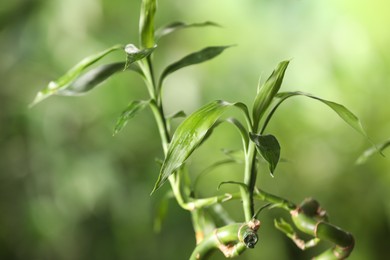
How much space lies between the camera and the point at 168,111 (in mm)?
2020

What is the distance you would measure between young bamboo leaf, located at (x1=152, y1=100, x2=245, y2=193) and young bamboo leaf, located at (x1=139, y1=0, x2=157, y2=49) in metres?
0.17

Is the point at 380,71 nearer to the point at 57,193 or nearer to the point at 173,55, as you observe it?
the point at 173,55

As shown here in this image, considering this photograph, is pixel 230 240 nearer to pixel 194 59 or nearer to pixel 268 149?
pixel 268 149

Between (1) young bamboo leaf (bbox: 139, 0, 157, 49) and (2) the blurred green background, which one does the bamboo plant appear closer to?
(1) young bamboo leaf (bbox: 139, 0, 157, 49)

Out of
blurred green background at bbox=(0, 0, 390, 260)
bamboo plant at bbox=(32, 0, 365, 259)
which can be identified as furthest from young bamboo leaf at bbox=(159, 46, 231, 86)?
blurred green background at bbox=(0, 0, 390, 260)

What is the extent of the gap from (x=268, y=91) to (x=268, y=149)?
0.09 metres

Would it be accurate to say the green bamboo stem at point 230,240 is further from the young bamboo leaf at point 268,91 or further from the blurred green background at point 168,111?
the blurred green background at point 168,111

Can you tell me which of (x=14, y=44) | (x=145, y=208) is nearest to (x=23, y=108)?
(x=14, y=44)

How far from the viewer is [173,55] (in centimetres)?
207

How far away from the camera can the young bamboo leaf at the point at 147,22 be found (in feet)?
2.43

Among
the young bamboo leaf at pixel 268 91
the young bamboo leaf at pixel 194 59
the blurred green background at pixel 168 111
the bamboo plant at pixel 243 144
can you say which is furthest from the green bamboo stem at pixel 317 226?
the blurred green background at pixel 168 111

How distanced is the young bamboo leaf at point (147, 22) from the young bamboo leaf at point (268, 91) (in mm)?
190

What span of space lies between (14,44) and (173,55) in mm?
568

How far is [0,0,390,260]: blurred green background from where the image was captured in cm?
196
